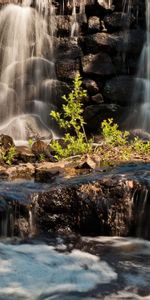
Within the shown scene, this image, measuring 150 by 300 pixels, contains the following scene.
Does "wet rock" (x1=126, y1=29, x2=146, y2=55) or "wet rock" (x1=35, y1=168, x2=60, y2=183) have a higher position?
"wet rock" (x1=126, y1=29, x2=146, y2=55)

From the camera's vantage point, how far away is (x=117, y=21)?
15656mm

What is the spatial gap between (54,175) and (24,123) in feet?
21.9

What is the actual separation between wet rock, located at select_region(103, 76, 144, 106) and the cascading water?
6.08ft

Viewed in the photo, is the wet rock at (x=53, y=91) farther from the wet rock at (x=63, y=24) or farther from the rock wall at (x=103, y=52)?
the wet rock at (x=63, y=24)

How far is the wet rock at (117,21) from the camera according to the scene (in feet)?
51.2

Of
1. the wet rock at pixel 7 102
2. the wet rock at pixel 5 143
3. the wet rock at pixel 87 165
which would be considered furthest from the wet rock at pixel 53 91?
the wet rock at pixel 87 165

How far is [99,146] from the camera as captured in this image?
941 centimetres

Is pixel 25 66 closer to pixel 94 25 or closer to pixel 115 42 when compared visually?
pixel 94 25

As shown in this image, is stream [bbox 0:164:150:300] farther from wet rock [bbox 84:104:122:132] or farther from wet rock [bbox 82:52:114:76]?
wet rock [bbox 82:52:114:76]

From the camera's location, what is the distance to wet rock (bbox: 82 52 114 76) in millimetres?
14656

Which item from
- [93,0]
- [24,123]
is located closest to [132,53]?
[93,0]

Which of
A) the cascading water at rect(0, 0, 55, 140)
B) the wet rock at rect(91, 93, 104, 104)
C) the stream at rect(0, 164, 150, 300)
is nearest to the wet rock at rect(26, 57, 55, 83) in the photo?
the cascading water at rect(0, 0, 55, 140)

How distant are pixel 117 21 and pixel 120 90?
2573mm

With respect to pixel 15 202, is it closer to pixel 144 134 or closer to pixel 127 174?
pixel 127 174
